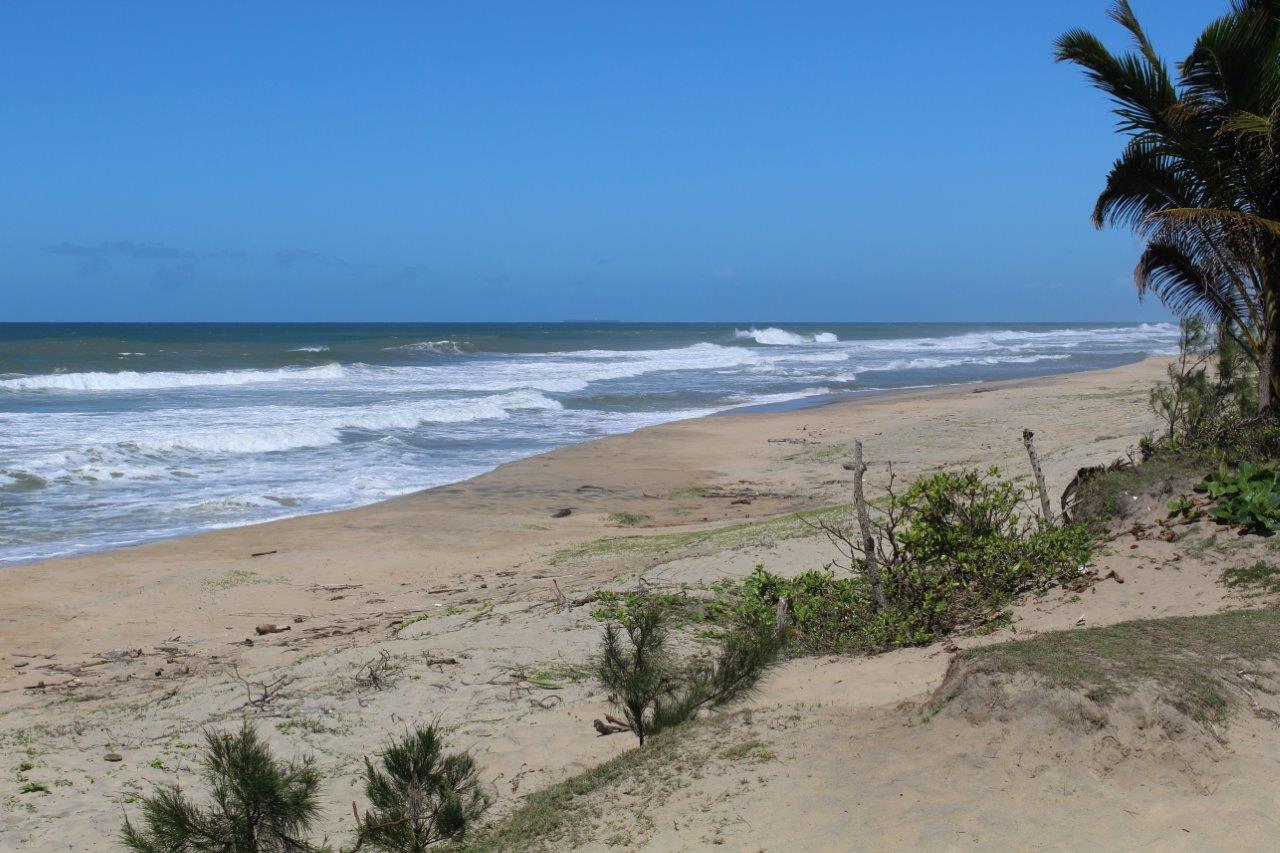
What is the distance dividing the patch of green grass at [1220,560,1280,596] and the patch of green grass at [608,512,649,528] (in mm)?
8266

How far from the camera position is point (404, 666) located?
7254 mm

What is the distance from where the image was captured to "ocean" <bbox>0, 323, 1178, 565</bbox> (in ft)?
51.4

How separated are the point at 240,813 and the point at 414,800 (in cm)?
63

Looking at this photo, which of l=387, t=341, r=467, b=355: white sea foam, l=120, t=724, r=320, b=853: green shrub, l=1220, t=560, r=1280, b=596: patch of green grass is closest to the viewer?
l=120, t=724, r=320, b=853: green shrub

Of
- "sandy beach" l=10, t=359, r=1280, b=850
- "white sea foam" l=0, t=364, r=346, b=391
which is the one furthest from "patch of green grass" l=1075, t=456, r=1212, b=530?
"white sea foam" l=0, t=364, r=346, b=391

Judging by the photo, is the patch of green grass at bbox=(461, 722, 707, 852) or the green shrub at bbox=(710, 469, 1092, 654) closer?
the patch of green grass at bbox=(461, 722, 707, 852)

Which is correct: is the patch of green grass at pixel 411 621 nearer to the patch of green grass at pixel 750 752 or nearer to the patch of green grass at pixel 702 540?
the patch of green grass at pixel 702 540

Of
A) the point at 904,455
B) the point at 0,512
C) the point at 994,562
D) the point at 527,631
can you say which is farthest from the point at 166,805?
the point at 904,455

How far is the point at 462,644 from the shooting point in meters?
7.75

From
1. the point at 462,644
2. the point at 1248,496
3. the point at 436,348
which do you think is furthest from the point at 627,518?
the point at 436,348

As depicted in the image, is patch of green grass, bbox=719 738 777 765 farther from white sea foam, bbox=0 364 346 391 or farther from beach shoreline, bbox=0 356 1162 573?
white sea foam, bbox=0 364 346 391

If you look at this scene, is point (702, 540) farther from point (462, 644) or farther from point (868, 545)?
point (868, 545)

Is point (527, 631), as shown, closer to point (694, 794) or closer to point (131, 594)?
point (694, 794)

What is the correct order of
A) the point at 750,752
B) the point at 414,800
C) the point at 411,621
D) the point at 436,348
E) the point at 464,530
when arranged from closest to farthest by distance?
the point at 414,800
the point at 750,752
the point at 411,621
the point at 464,530
the point at 436,348
